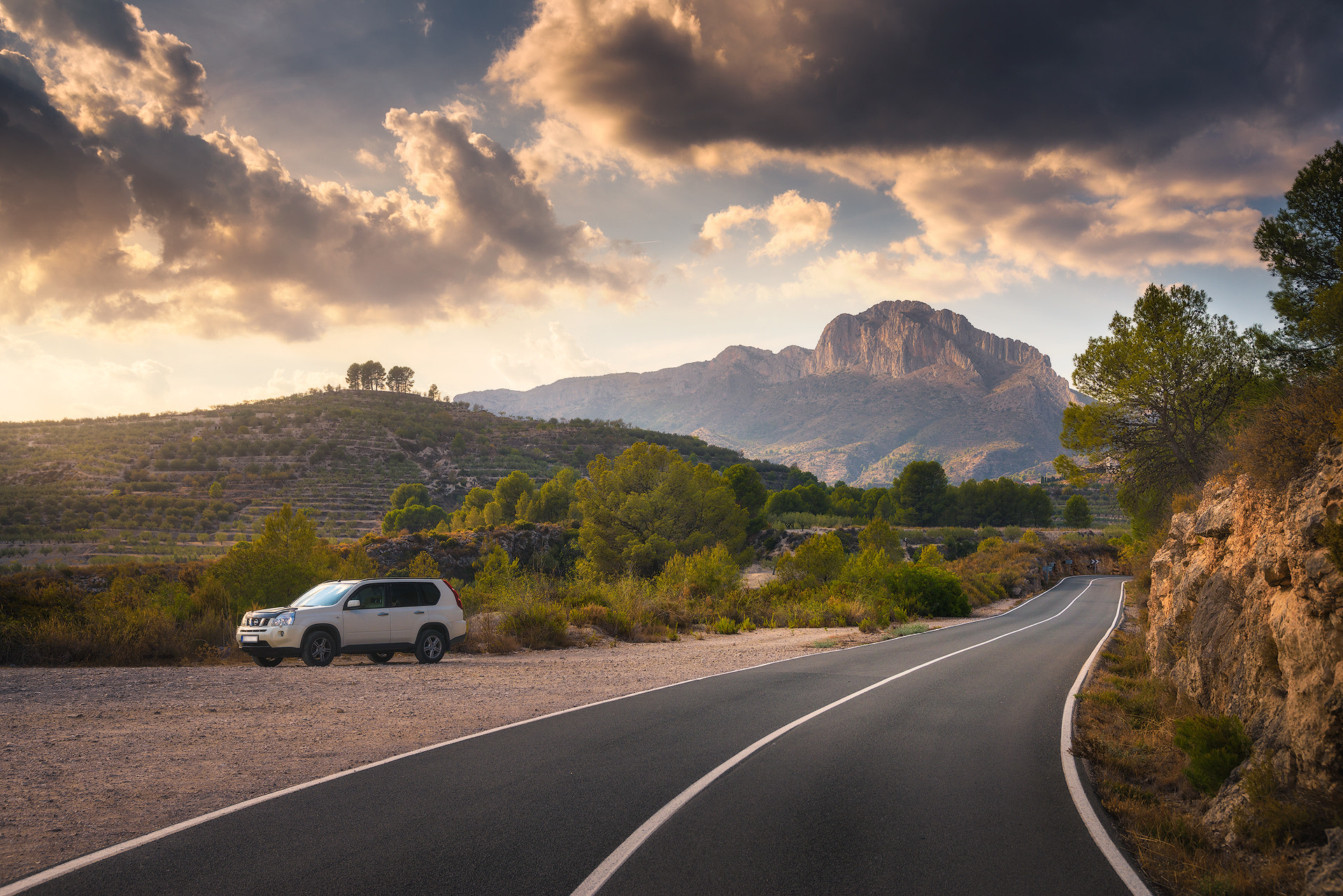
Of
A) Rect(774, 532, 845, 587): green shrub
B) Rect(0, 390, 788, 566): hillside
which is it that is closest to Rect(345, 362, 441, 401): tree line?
Rect(0, 390, 788, 566): hillside

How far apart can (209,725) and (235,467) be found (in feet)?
250

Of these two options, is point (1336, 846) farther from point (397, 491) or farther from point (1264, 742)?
point (397, 491)

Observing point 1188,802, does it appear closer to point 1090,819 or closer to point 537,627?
point 1090,819

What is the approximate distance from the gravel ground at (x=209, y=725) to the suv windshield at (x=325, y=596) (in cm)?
123

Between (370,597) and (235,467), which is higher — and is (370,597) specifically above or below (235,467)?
below

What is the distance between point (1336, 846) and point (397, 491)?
73.4m

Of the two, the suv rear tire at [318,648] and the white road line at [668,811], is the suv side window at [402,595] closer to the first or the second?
the suv rear tire at [318,648]

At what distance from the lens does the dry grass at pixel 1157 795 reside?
451 centimetres

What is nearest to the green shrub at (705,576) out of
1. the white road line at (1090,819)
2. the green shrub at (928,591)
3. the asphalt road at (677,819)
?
the green shrub at (928,591)

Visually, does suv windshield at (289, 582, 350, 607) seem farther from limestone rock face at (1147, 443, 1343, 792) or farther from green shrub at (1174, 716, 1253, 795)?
limestone rock face at (1147, 443, 1343, 792)

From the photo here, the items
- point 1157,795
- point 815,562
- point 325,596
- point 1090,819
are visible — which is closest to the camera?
point 1090,819

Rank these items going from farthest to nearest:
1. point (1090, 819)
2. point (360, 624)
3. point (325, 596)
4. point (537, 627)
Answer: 1. point (537, 627)
2. point (325, 596)
3. point (360, 624)
4. point (1090, 819)

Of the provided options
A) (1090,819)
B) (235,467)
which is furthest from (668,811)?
(235,467)

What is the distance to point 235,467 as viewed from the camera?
2813 inches
